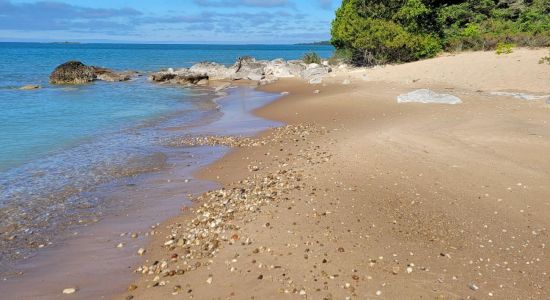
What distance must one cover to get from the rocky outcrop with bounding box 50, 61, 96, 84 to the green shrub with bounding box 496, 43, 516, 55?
36.4m

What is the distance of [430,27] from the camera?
37.2m

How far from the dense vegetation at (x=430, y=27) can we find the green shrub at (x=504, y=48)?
948 mm

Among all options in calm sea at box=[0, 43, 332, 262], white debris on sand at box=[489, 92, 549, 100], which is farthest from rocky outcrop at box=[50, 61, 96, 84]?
white debris on sand at box=[489, 92, 549, 100]

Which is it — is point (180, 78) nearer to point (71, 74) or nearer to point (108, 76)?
point (108, 76)

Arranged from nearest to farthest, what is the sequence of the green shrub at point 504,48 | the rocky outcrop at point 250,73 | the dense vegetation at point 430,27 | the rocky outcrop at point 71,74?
the green shrub at point 504,48 → the dense vegetation at point 430,27 → the rocky outcrop at point 250,73 → the rocky outcrop at point 71,74

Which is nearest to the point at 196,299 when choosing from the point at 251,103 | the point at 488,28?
the point at 251,103

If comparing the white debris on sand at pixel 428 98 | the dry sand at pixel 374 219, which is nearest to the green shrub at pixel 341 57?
the white debris on sand at pixel 428 98

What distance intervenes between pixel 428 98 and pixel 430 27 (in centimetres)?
2076

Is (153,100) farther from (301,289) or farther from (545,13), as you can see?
(545,13)

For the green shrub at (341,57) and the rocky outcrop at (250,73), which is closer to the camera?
the rocky outcrop at (250,73)

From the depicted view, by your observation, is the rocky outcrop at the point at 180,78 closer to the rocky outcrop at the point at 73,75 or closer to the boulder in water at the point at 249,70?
the boulder in water at the point at 249,70

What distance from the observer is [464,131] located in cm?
1367

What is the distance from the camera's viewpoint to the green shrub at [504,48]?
29.7m

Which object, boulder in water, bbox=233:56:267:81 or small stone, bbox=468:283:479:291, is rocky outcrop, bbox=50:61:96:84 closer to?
boulder in water, bbox=233:56:267:81
